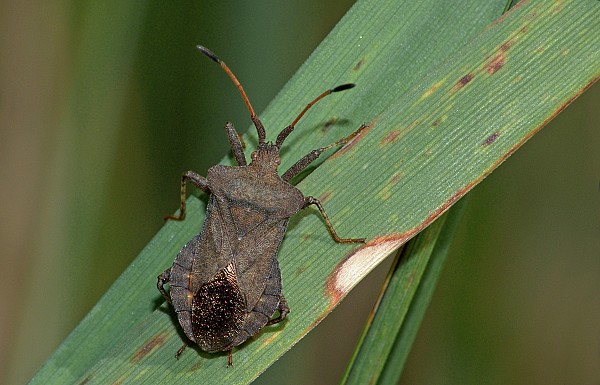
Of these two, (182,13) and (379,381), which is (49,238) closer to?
(182,13)

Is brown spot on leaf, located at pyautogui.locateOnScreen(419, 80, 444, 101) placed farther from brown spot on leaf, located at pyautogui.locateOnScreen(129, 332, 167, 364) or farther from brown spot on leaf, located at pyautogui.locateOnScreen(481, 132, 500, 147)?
brown spot on leaf, located at pyautogui.locateOnScreen(129, 332, 167, 364)

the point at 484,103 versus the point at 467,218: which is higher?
the point at 484,103

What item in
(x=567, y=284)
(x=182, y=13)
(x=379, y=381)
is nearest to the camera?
(x=379, y=381)

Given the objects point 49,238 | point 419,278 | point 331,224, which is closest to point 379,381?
point 419,278

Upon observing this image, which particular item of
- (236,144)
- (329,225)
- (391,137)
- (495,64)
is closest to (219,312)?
(329,225)

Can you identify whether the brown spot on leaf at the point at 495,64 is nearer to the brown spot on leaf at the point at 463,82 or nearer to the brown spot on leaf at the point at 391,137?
the brown spot on leaf at the point at 463,82

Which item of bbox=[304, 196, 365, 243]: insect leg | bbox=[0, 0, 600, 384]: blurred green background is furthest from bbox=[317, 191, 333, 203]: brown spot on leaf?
bbox=[0, 0, 600, 384]: blurred green background
